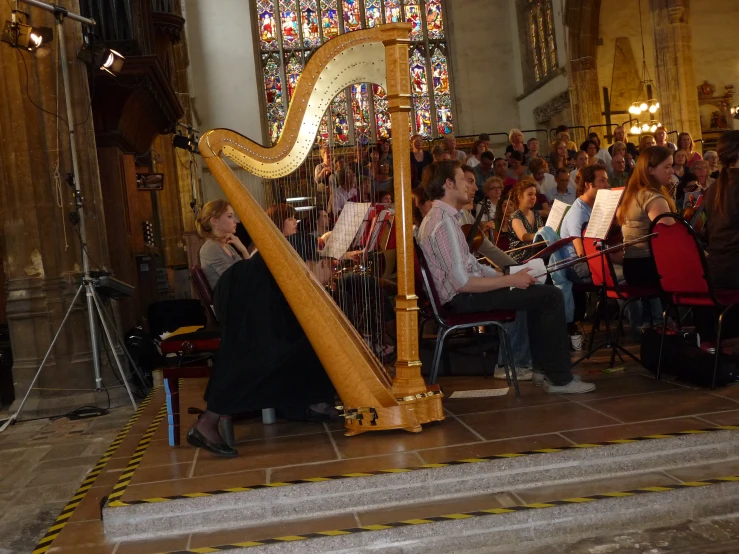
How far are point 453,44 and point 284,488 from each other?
18696 millimetres

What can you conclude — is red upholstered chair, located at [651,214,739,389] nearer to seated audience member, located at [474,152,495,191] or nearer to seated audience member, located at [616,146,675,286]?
seated audience member, located at [616,146,675,286]

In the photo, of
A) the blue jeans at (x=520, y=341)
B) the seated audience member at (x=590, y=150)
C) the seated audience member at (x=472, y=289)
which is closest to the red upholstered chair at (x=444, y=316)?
the seated audience member at (x=472, y=289)

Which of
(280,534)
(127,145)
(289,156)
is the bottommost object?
(280,534)

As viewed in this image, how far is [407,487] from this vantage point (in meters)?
3.29

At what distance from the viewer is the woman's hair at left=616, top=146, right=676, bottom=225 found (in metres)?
5.11

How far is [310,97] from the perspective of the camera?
362 centimetres

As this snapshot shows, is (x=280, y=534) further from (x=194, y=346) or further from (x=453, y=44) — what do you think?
(x=453, y=44)

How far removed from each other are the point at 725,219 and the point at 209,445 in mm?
2773

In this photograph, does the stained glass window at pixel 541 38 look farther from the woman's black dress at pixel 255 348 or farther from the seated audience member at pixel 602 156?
the woman's black dress at pixel 255 348

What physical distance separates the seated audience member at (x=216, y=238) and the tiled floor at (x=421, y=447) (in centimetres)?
90

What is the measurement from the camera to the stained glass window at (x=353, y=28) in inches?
802

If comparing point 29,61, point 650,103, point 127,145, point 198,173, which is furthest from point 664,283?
point 198,173

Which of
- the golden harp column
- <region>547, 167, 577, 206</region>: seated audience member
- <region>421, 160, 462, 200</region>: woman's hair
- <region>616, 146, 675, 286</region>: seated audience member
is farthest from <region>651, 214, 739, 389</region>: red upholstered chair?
<region>547, 167, 577, 206</region>: seated audience member

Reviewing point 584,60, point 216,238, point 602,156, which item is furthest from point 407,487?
point 584,60
